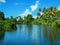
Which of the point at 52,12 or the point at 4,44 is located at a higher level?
the point at 52,12

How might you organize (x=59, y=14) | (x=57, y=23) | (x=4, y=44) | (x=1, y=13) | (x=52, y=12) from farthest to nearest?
(x=52, y=12)
(x=59, y=14)
(x=1, y=13)
(x=57, y=23)
(x=4, y=44)

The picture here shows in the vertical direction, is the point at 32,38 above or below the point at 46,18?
below

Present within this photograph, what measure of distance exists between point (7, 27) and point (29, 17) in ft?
270

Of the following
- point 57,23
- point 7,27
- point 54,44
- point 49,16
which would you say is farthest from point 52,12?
point 54,44

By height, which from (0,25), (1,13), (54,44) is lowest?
(54,44)

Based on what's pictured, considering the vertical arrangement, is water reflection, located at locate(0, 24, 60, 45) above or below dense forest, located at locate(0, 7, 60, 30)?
below

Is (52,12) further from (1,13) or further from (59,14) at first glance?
(1,13)

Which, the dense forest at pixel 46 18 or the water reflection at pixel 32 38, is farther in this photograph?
the dense forest at pixel 46 18

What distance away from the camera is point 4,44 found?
24.3 meters

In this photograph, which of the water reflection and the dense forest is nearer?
the water reflection

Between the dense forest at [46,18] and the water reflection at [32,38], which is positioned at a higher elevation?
the dense forest at [46,18]

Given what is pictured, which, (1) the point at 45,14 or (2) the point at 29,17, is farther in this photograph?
(2) the point at 29,17

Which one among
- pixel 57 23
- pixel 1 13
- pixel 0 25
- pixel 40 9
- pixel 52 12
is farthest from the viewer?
pixel 40 9

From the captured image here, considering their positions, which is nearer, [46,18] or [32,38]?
[32,38]
